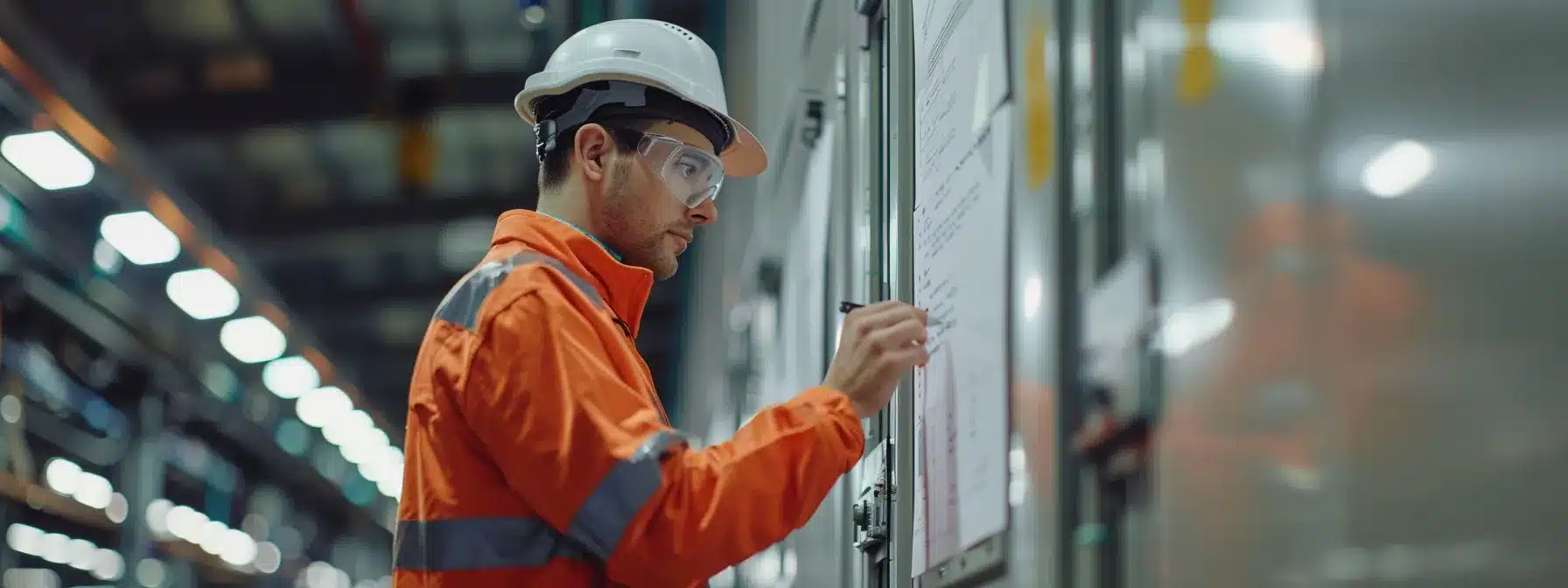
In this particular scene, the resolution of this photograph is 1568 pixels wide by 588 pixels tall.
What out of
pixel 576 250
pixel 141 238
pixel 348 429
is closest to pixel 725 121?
pixel 576 250

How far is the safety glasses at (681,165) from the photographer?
7.14 ft

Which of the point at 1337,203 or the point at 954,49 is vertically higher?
the point at 954,49

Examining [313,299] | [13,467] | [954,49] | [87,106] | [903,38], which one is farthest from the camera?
[313,299]

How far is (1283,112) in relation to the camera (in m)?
0.95

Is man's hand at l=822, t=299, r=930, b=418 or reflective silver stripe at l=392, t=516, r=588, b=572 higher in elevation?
man's hand at l=822, t=299, r=930, b=418

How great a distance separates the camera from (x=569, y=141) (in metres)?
2.23

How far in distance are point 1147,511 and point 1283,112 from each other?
1.16ft

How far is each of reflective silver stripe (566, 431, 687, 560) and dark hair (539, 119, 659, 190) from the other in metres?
0.59

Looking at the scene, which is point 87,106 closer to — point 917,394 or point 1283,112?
point 917,394

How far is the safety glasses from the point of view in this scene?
2.18 m

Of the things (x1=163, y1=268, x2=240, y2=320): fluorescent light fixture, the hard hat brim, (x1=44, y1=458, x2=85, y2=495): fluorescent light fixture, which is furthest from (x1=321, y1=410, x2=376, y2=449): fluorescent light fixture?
the hard hat brim

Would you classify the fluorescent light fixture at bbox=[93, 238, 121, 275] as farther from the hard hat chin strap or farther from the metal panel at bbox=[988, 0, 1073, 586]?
the metal panel at bbox=[988, 0, 1073, 586]

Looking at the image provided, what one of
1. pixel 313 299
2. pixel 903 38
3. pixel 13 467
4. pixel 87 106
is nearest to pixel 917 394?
pixel 903 38

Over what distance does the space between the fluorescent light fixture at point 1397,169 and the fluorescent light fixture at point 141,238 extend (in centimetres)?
673
